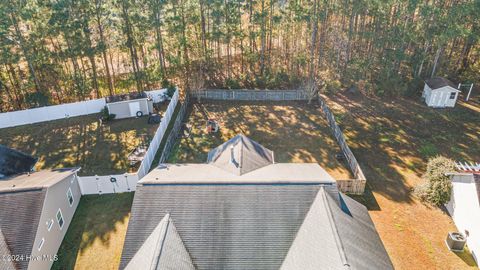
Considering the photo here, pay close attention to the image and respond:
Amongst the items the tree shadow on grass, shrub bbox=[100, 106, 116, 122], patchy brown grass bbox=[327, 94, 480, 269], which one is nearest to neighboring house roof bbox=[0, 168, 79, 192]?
shrub bbox=[100, 106, 116, 122]

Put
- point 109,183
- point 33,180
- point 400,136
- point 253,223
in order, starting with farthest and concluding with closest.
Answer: point 400,136 → point 109,183 → point 33,180 → point 253,223

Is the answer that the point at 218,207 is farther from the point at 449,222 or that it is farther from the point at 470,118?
the point at 470,118

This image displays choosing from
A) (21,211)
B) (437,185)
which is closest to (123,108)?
(21,211)

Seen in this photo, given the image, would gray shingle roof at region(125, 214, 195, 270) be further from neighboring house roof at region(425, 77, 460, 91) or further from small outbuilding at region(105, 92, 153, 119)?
neighboring house roof at region(425, 77, 460, 91)

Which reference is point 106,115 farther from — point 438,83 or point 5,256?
point 438,83

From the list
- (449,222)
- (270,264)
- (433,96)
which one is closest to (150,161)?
(270,264)
